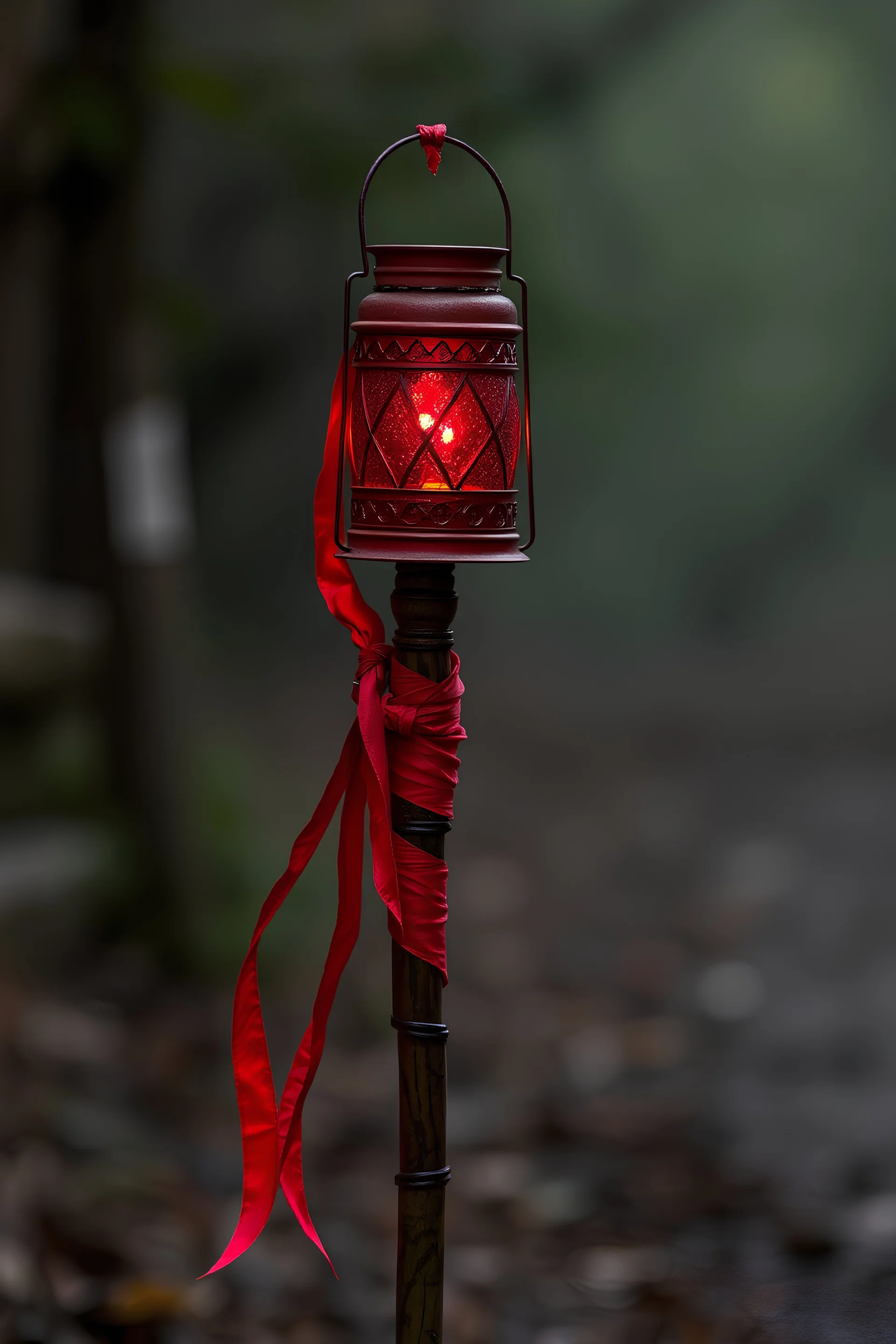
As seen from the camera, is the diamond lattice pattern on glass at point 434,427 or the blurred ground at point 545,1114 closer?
the diamond lattice pattern on glass at point 434,427

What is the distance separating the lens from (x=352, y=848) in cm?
97

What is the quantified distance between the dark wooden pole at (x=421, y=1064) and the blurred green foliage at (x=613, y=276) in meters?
1.99

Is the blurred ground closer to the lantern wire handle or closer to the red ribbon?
the red ribbon

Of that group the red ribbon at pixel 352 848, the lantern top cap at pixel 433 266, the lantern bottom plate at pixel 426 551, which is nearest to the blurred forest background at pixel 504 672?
the red ribbon at pixel 352 848

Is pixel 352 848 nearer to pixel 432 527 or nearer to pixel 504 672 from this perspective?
pixel 432 527

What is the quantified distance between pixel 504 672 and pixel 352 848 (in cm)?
422

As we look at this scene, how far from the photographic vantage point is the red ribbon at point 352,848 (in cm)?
92

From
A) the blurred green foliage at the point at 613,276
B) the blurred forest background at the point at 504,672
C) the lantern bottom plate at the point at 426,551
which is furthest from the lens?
the blurred green foliage at the point at 613,276

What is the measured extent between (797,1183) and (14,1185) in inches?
39.2

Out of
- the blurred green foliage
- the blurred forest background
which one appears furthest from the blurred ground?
the blurred green foliage

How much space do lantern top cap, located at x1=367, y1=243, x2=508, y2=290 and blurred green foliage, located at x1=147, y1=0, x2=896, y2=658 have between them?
196 cm

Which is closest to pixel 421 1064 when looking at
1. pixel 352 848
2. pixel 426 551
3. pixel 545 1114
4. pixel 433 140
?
pixel 352 848

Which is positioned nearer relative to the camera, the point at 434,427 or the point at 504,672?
the point at 434,427

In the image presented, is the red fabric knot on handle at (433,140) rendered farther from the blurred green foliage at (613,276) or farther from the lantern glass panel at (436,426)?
the blurred green foliage at (613,276)
